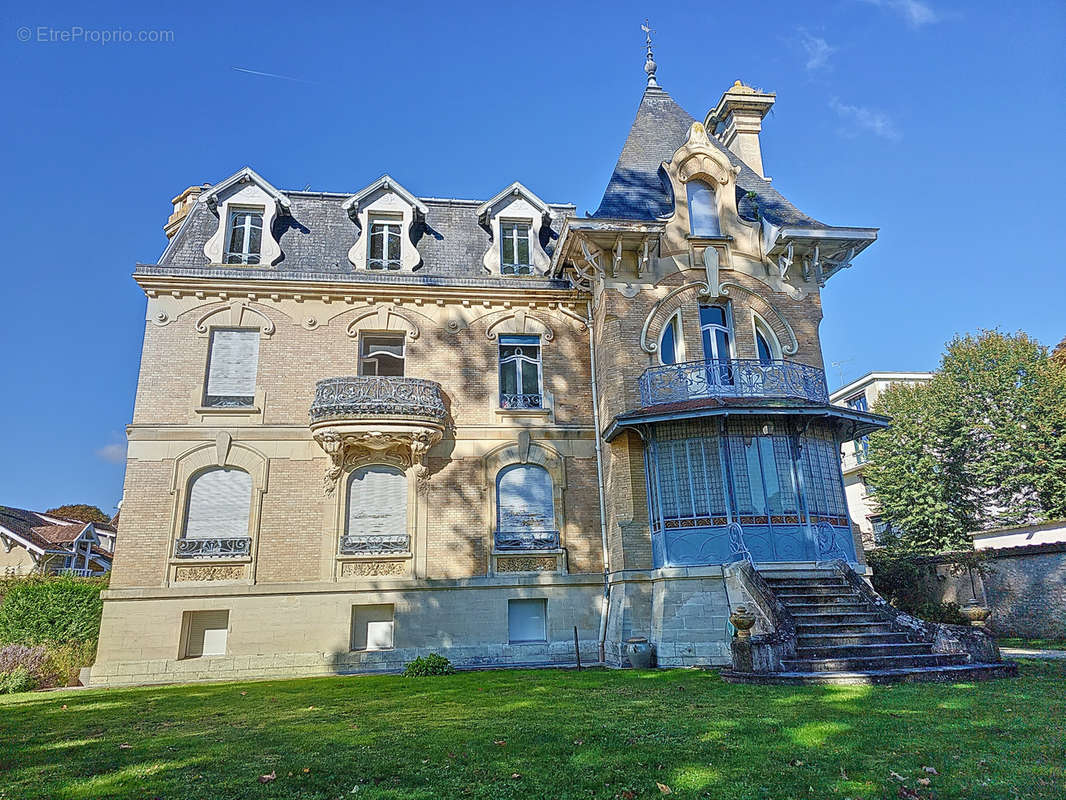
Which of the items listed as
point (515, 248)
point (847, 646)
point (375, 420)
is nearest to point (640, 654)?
point (847, 646)

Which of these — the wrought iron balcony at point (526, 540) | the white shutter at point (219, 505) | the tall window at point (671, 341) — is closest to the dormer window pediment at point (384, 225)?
the white shutter at point (219, 505)

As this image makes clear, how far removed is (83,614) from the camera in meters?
15.3

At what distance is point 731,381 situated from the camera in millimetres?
15672

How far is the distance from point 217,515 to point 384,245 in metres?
8.04

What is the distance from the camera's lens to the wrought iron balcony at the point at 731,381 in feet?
Result: 49.9

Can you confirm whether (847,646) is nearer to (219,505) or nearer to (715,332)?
(715,332)

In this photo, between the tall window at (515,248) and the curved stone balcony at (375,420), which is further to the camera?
the tall window at (515,248)

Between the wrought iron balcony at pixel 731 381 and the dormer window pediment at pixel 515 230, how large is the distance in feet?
16.5

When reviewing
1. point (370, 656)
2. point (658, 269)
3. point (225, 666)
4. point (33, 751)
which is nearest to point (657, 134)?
point (658, 269)

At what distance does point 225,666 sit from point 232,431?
5284mm

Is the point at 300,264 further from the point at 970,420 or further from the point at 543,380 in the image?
the point at 970,420

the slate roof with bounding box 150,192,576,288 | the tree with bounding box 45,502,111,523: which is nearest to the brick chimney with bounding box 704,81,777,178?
the slate roof with bounding box 150,192,576,288

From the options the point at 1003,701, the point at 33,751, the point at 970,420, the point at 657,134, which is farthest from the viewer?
the point at 970,420

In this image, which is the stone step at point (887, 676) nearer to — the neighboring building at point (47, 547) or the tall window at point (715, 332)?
the tall window at point (715, 332)
